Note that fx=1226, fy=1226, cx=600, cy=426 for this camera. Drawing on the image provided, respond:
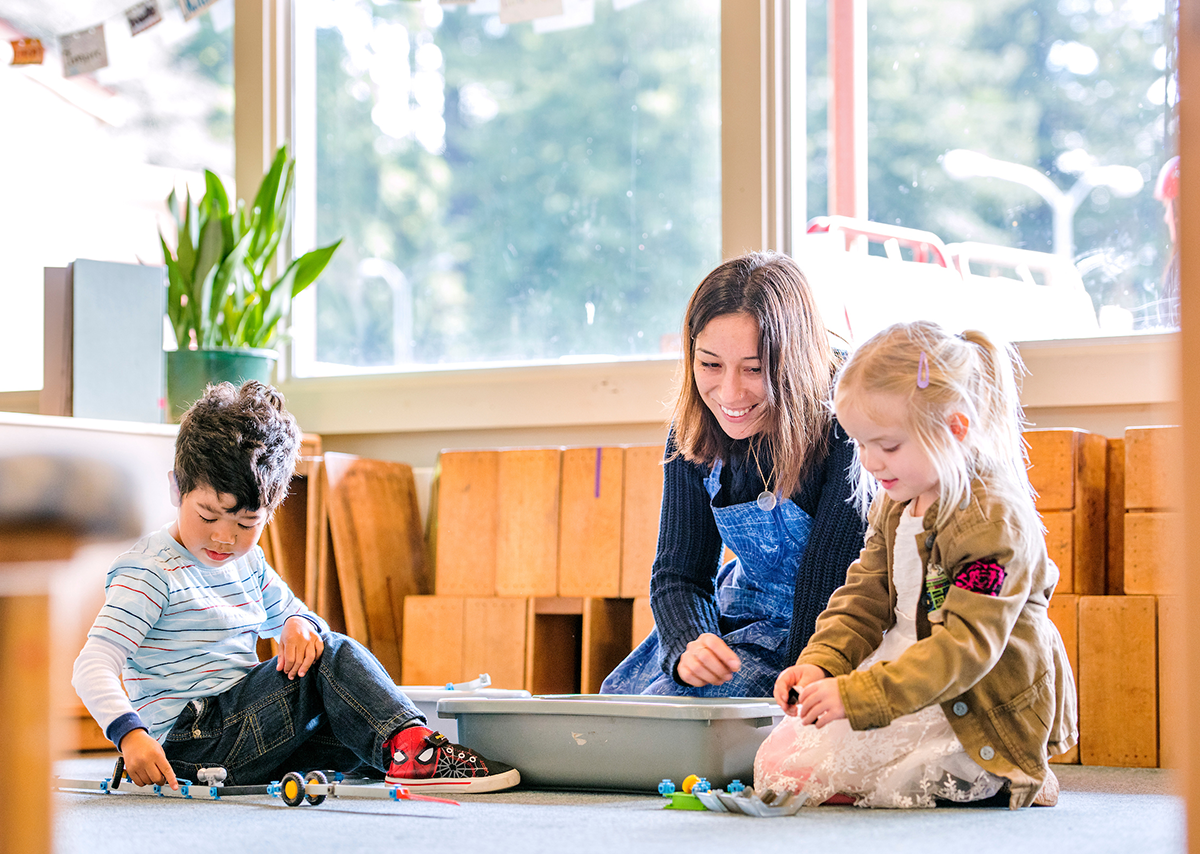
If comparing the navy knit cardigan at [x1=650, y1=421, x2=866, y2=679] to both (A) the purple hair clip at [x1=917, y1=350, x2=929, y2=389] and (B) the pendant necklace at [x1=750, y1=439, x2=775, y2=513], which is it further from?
(A) the purple hair clip at [x1=917, y1=350, x2=929, y2=389]

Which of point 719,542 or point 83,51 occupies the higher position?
point 83,51

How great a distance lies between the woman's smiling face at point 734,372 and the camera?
151 centimetres

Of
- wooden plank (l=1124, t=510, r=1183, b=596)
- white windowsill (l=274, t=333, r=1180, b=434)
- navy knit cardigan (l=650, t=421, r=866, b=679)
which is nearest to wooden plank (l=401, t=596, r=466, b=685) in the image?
white windowsill (l=274, t=333, r=1180, b=434)

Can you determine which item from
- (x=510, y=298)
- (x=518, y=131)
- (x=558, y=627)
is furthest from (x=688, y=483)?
(x=518, y=131)

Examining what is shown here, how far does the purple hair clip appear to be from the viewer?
1.22 metres

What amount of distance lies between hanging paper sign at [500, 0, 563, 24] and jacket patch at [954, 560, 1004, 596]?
5.42 feet

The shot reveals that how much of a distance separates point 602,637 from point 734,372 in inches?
29.6

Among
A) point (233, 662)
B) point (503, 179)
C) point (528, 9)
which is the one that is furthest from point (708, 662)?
point (528, 9)

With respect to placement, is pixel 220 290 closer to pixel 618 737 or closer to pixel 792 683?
pixel 618 737

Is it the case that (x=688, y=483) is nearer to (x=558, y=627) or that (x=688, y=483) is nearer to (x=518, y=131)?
(x=558, y=627)

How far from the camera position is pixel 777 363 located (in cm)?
151

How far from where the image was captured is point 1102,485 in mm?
1836

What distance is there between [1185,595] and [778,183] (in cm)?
176

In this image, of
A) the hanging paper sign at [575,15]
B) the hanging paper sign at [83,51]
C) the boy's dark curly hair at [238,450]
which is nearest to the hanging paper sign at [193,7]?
the hanging paper sign at [83,51]
